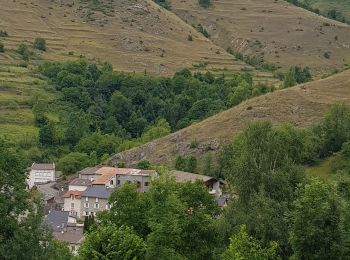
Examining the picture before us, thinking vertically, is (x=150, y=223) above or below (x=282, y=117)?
above

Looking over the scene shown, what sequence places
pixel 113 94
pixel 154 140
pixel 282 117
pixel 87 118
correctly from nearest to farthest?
pixel 282 117
pixel 154 140
pixel 87 118
pixel 113 94

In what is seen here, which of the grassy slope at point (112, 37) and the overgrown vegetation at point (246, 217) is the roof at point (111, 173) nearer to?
the overgrown vegetation at point (246, 217)

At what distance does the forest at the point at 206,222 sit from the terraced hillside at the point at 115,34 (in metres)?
109

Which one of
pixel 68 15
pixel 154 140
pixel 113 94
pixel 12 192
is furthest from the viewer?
pixel 68 15

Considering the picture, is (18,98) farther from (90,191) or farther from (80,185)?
(90,191)

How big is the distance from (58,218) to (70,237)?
11178 mm

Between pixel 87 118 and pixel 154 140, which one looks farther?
pixel 87 118

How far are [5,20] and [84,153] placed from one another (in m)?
68.5

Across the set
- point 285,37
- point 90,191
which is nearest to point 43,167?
point 90,191

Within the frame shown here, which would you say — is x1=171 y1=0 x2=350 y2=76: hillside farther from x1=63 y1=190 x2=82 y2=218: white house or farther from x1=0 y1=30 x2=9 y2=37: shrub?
x1=63 y1=190 x2=82 y2=218: white house

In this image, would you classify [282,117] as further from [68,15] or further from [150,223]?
[68,15]

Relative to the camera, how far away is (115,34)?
16788cm

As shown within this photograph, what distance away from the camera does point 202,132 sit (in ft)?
308

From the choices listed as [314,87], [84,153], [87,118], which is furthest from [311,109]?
[87,118]
